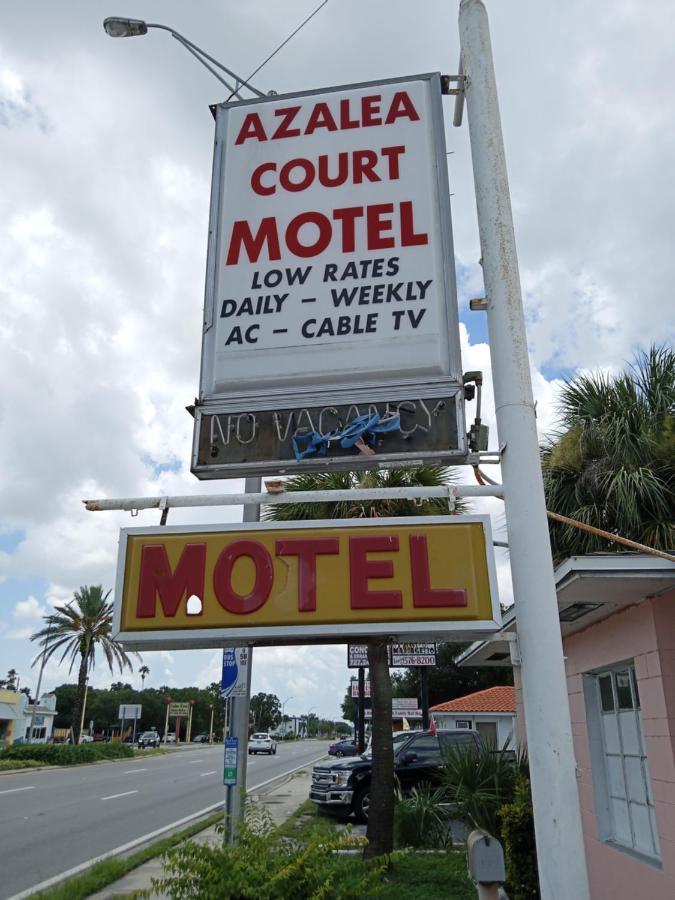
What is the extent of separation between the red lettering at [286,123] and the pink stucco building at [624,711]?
3.25 metres

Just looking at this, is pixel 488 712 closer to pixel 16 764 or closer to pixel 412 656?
pixel 412 656

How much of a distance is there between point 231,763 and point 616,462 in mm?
6541

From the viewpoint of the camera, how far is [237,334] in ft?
12.8

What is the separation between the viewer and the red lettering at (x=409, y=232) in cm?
384

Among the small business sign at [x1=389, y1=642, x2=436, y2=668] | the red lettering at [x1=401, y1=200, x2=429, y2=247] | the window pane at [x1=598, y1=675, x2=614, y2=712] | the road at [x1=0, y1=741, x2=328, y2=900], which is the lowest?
the road at [x1=0, y1=741, x2=328, y2=900]

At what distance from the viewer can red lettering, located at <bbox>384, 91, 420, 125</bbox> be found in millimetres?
4176

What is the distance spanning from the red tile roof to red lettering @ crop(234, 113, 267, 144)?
24187mm

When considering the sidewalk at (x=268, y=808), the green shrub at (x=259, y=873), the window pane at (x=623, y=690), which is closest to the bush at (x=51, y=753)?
the sidewalk at (x=268, y=808)

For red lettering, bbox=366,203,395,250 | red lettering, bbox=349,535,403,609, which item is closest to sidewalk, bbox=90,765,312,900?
red lettering, bbox=349,535,403,609

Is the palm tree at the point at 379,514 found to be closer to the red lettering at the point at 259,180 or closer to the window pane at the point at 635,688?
the window pane at the point at 635,688

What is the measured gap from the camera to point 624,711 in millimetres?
6551

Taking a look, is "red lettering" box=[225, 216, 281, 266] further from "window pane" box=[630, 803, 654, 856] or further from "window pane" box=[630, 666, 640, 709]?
"window pane" box=[630, 803, 654, 856]

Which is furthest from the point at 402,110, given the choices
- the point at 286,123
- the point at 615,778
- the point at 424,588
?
the point at 615,778

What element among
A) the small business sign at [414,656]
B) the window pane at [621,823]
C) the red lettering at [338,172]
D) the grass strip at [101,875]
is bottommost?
the grass strip at [101,875]
